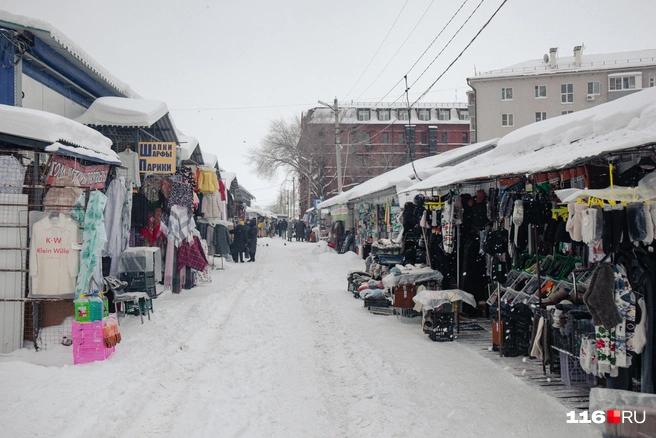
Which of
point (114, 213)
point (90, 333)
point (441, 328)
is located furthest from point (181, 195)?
point (441, 328)

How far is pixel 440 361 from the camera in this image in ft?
21.6

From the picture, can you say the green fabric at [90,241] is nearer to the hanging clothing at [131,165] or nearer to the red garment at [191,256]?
the hanging clothing at [131,165]

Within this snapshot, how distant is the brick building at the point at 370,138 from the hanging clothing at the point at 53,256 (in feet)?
134

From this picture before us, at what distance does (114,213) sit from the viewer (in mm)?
8961

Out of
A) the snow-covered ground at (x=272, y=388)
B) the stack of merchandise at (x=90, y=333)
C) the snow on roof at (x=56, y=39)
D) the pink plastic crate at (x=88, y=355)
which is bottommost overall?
the snow-covered ground at (x=272, y=388)

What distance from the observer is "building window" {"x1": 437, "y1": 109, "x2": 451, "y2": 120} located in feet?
224

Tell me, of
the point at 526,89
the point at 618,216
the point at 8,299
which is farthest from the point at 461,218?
the point at 526,89

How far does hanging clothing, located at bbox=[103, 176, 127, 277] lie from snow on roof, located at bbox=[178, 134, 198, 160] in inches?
175

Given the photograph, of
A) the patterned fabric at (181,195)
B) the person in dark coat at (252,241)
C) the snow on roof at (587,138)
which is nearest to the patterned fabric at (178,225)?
the patterned fabric at (181,195)

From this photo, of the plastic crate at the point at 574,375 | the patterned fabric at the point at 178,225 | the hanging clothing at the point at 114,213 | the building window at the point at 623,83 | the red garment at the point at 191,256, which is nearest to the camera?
the plastic crate at the point at 574,375

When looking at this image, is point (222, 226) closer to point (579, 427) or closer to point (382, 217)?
point (382, 217)

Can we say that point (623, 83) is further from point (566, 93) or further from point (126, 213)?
point (126, 213)

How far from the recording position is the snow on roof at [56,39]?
8555 mm

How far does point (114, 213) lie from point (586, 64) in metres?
47.2
